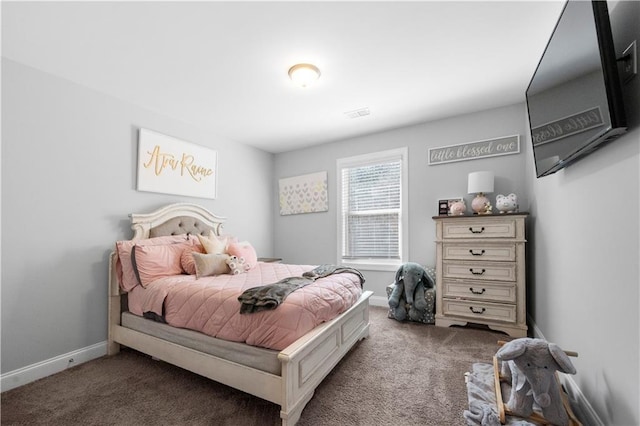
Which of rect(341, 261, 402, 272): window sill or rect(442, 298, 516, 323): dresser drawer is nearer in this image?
rect(442, 298, 516, 323): dresser drawer

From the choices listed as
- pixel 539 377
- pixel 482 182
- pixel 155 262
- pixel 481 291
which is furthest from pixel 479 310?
pixel 155 262

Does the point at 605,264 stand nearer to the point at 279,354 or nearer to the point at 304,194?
the point at 279,354

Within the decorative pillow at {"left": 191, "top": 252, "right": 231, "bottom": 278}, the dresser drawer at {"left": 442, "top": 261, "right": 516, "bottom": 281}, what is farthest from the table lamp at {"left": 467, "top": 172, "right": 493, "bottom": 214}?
the decorative pillow at {"left": 191, "top": 252, "right": 231, "bottom": 278}

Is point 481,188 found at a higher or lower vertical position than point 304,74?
lower

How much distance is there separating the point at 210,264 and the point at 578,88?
2.75 m

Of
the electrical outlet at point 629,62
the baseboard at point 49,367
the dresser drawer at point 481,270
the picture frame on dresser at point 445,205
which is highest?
the electrical outlet at point 629,62

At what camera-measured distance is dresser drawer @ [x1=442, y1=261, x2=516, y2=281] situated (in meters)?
2.61

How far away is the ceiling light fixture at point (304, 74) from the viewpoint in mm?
2130

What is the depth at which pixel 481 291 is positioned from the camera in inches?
106

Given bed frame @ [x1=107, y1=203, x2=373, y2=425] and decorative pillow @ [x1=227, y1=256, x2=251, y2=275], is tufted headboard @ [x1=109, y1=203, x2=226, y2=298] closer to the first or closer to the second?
bed frame @ [x1=107, y1=203, x2=373, y2=425]

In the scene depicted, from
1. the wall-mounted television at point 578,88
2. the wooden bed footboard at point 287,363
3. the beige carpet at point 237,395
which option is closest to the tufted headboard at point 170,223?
the wooden bed footboard at point 287,363

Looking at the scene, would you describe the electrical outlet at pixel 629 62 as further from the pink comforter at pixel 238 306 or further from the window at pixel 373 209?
the window at pixel 373 209

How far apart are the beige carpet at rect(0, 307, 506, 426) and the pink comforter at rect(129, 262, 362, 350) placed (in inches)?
16.0

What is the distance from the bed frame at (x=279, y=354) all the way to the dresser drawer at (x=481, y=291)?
96 centimetres
